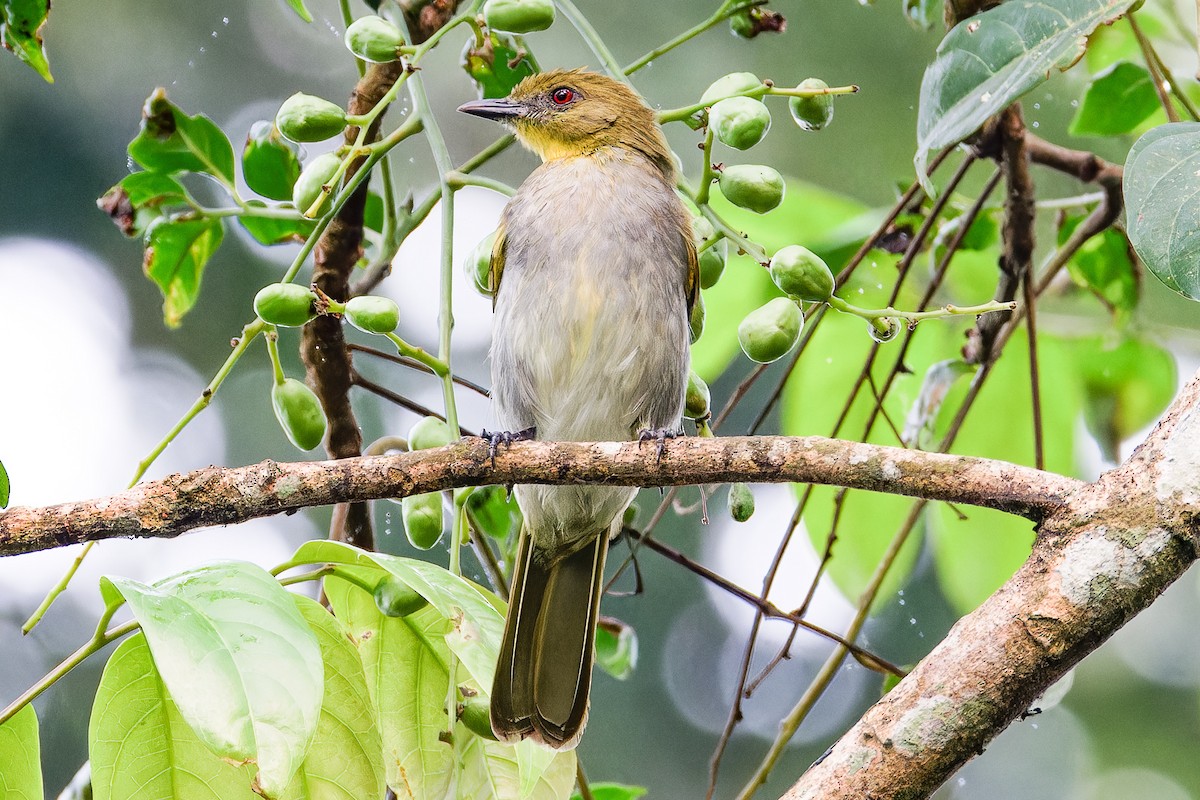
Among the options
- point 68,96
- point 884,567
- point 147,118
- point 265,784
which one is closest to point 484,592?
point 265,784

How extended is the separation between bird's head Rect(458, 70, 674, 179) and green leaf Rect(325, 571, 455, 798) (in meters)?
1.57

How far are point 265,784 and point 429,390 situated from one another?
2744 mm

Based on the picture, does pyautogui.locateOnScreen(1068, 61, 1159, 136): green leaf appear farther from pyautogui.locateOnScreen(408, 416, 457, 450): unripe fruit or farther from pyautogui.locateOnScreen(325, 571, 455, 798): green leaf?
pyautogui.locateOnScreen(325, 571, 455, 798): green leaf

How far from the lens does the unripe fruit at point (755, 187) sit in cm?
175

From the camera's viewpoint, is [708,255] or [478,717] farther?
[708,255]

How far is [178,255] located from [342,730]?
1.11 meters

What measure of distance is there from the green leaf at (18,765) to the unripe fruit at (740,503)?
3.47 ft

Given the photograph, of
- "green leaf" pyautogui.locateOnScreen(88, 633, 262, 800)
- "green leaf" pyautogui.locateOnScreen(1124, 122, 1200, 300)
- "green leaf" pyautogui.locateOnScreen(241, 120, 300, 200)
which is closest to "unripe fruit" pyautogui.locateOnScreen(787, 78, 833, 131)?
"green leaf" pyautogui.locateOnScreen(1124, 122, 1200, 300)

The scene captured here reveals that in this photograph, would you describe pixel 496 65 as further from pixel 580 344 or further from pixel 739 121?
pixel 739 121

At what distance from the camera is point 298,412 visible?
1834mm

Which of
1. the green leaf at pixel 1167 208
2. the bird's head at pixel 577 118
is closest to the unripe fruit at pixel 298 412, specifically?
the green leaf at pixel 1167 208

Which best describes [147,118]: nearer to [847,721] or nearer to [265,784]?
[265,784]

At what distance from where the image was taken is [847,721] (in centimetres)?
457

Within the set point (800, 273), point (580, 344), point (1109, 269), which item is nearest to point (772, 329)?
point (800, 273)
